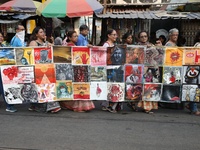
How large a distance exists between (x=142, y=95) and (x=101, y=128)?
1.37 metres

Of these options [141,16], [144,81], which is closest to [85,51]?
[144,81]

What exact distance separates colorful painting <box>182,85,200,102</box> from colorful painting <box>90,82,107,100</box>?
1.63m

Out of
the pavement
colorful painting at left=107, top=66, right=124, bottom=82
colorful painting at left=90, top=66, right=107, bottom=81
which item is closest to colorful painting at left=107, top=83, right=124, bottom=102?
colorful painting at left=107, top=66, right=124, bottom=82

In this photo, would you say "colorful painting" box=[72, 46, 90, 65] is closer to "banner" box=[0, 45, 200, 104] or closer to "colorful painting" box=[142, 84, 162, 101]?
"banner" box=[0, 45, 200, 104]

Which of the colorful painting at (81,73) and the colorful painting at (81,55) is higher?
the colorful painting at (81,55)

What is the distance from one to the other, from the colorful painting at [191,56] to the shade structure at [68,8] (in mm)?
3620

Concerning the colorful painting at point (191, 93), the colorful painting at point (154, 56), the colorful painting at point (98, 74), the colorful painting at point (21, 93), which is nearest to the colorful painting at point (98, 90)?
the colorful painting at point (98, 74)

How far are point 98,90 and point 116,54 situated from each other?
2.77 ft

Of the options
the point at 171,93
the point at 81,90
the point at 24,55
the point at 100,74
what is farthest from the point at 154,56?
the point at 24,55

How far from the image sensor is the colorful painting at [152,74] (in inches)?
235

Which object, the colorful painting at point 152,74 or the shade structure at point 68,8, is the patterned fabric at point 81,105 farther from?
the shade structure at point 68,8

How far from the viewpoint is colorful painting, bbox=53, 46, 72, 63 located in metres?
5.98

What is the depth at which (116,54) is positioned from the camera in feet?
19.6

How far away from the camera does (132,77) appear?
6027mm
